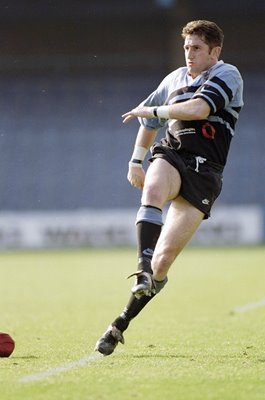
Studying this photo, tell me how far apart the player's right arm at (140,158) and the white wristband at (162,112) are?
652 mm

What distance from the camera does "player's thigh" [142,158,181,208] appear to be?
7.13 meters

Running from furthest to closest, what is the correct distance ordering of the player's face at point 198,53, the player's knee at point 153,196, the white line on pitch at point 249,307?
the white line on pitch at point 249,307, the player's face at point 198,53, the player's knee at point 153,196

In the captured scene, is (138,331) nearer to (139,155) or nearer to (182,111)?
(139,155)

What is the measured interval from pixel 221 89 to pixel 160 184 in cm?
77

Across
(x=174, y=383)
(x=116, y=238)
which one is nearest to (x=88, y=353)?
(x=174, y=383)

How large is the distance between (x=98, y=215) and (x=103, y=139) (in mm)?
4465

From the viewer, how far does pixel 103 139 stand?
95.6ft

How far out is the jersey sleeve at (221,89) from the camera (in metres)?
7.20

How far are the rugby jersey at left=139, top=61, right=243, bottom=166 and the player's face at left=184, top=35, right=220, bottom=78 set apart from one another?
0.19 ft

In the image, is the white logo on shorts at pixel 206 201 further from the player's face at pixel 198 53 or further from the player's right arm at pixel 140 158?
the player's face at pixel 198 53

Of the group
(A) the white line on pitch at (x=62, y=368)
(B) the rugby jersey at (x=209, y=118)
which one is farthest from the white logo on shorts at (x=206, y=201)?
(A) the white line on pitch at (x=62, y=368)

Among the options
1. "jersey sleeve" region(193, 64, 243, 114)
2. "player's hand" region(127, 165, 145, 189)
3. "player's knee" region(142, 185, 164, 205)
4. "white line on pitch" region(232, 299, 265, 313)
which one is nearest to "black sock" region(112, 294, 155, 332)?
"player's knee" region(142, 185, 164, 205)

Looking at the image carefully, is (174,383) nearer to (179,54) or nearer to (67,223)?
(67,223)

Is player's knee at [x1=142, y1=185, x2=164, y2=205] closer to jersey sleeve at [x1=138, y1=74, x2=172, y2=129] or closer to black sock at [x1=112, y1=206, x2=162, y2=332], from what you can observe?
black sock at [x1=112, y1=206, x2=162, y2=332]
